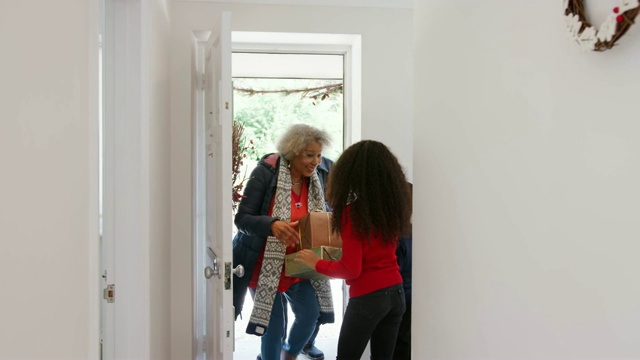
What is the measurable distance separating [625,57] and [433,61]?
34.0 inches

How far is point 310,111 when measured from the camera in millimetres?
3949

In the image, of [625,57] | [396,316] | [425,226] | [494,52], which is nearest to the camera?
[625,57]

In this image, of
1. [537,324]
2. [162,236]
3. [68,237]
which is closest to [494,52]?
[537,324]

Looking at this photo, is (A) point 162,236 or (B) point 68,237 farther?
(A) point 162,236

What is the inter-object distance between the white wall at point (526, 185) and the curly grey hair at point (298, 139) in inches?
58.1

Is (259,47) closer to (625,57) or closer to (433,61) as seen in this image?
(433,61)

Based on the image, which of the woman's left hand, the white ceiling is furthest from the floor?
the white ceiling

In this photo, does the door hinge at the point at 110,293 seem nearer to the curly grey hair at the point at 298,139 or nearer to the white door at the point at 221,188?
the white door at the point at 221,188

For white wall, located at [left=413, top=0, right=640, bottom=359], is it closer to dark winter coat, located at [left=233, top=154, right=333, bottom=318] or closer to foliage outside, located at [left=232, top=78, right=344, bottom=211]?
dark winter coat, located at [left=233, top=154, right=333, bottom=318]

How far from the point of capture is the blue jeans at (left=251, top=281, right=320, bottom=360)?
3176mm

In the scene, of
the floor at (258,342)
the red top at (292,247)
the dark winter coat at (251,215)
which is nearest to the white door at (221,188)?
the dark winter coat at (251,215)

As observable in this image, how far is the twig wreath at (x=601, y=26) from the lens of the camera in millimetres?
735

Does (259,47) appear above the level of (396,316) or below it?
above

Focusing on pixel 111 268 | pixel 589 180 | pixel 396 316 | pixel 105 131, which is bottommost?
pixel 396 316
